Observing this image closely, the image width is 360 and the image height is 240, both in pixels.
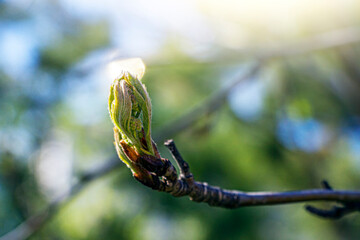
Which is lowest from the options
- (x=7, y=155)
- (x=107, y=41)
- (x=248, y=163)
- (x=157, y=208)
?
(x=157, y=208)

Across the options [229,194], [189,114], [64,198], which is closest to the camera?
[229,194]

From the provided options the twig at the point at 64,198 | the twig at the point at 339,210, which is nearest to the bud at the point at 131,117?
the twig at the point at 339,210

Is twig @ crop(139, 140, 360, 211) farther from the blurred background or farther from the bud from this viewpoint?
the blurred background

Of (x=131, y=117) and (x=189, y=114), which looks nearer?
(x=131, y=117)

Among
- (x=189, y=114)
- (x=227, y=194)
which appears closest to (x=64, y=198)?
(x=189, y=114)

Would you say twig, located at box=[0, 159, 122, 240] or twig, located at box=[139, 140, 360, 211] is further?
twig, located at box=[0, 159, 122, 240]

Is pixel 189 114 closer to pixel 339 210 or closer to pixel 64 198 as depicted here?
pixel 64 198

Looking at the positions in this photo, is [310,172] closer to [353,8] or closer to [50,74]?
[353,8]

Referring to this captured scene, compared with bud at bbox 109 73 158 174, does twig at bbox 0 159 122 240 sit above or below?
below

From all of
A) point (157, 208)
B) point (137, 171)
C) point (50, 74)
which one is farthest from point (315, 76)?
point (137, 171)

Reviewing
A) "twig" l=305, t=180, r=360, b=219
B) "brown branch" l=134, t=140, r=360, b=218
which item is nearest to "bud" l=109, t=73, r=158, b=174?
"brown branch" l=134, t=140, r=360, b=218

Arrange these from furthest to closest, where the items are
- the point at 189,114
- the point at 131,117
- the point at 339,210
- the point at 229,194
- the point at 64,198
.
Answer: the point at 189,114 → the point at 64,198 → the point at 339,210 → the point at 229,194 → the point at 131,117
